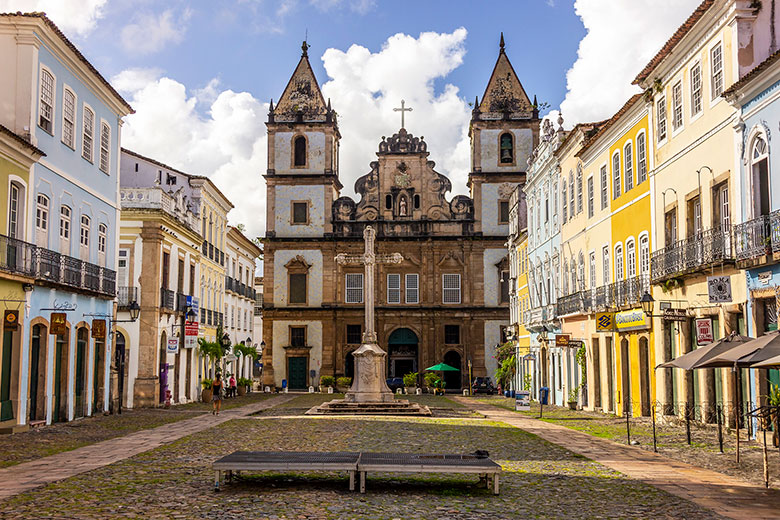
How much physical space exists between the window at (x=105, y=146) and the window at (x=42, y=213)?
5234mm

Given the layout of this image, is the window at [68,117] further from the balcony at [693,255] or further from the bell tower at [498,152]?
the bell tower at [498,152]


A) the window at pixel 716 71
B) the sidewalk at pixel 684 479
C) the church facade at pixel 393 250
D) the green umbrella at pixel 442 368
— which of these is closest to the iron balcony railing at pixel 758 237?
the window at pixel 716 71

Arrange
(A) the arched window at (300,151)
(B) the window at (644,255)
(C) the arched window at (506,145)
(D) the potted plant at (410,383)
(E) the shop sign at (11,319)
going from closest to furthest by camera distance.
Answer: (E) the shop sign at (11,319), (B) the window at (644,255), (D) the potted plant at (410,383), (C) the arched window at (506,145), (A) the arched window at (300,151)

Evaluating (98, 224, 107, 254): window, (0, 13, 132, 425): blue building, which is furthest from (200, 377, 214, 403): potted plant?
(98, 224, 107, 254): window

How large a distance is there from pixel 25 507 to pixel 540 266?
1345 inches

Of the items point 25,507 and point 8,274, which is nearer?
point 25,507

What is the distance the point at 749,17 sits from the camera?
1889 centimetres

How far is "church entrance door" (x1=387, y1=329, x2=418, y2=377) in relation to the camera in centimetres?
6131

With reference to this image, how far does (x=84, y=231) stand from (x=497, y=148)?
3853 centimetres

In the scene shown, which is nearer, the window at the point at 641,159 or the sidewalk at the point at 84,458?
the sidewalk at the point at 84,458

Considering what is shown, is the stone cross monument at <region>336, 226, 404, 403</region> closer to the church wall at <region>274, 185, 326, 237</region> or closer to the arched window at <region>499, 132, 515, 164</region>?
the church wall at <region>274, 185, 326, 237</region>

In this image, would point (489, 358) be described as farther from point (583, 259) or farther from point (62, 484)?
point (62, 484)

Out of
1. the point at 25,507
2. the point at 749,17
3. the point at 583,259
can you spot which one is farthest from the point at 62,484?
the point at 583,259

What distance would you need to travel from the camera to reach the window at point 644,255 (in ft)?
84.6
